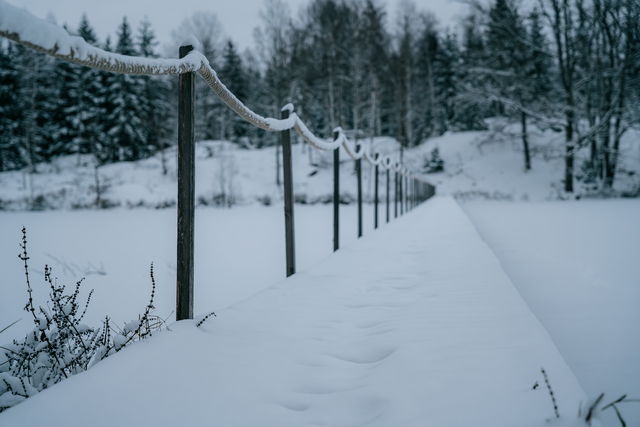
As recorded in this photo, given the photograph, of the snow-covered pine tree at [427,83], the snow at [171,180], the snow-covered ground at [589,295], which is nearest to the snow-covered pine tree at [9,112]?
the snow at [171,180]

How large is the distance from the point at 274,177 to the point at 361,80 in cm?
834

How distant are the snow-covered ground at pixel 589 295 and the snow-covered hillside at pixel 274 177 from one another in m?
10.9

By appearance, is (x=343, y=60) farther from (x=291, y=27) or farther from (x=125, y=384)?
(x=125, y=384)

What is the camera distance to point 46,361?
1555mm

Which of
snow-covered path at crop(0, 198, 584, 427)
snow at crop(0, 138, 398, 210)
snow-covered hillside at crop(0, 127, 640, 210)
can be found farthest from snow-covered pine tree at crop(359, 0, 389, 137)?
snow-covered path at crop(0, 198, 584, 427)

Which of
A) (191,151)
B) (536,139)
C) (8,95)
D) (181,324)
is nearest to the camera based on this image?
(181,324)

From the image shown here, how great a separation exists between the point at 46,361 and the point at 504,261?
425cm

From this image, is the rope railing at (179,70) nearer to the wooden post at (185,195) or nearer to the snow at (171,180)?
the wooden post at (185,195)

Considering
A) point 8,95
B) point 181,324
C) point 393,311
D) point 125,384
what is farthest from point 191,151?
point 8,95

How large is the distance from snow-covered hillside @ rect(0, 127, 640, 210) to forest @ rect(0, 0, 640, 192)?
124cm

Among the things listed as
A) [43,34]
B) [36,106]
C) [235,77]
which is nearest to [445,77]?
[235,77]

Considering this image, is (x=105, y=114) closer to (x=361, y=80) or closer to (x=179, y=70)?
(x=361, y=80)

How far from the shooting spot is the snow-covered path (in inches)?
39.9

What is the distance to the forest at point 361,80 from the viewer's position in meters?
17.3
